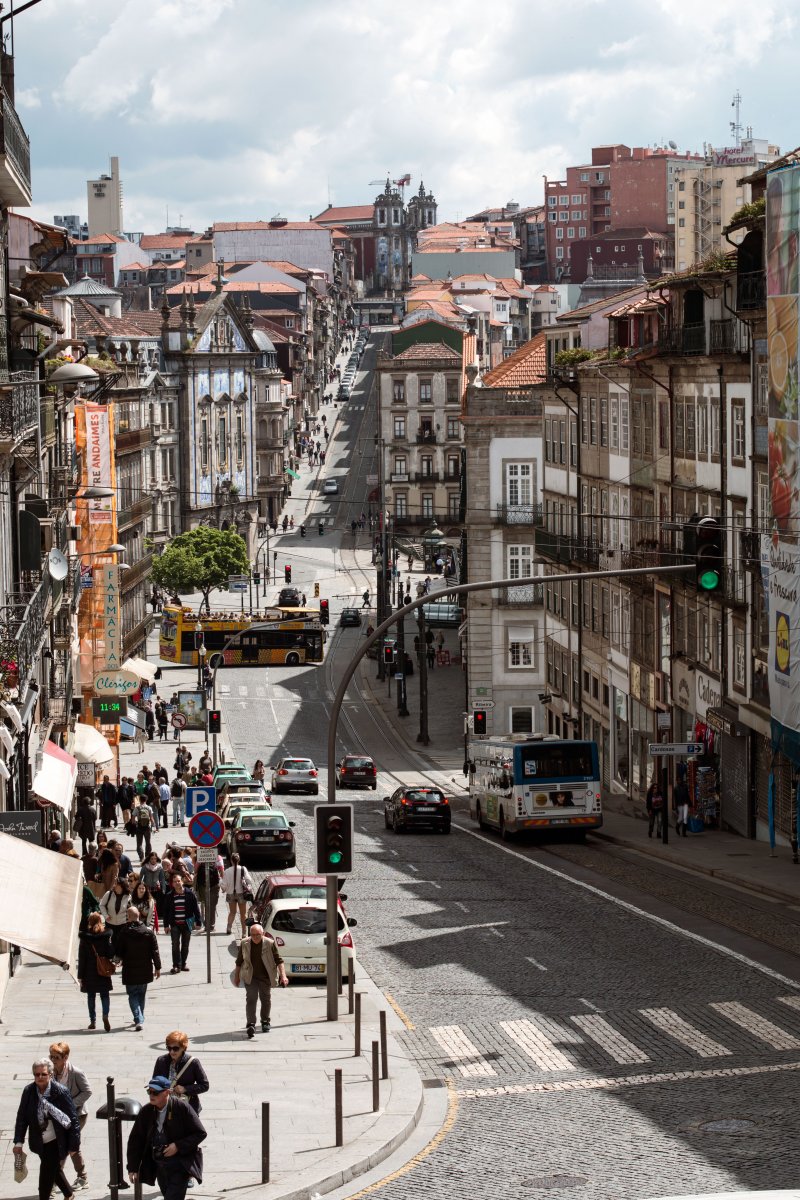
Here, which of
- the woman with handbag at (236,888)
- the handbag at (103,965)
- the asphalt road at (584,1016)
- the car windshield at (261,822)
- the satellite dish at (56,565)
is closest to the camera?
the asphalt road at (584,1016)

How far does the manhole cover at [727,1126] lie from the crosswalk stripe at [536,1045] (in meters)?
3.05

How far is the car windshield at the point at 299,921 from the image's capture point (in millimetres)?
27703

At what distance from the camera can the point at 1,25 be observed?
103ft

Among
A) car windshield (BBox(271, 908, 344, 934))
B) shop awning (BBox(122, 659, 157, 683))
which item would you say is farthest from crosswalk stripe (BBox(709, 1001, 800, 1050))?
shop awning (BBox(122, 659, 157, 683))

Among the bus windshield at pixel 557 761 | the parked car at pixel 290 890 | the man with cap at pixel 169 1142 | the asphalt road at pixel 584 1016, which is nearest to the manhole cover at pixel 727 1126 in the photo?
the asphalt road at pixel 584 1016

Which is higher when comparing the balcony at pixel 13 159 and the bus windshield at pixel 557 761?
the balcony at pixel 13 159

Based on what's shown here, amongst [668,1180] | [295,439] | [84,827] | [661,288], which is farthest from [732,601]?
[295,439]

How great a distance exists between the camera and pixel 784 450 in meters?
42.4

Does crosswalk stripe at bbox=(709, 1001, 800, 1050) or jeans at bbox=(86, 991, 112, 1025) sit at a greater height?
jeans at bbox=(86, 991, 112, 1025)

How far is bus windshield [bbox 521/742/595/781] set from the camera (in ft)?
149

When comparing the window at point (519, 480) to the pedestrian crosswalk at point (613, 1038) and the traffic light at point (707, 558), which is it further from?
the pedestrian crosswalk at point (613, 1038)

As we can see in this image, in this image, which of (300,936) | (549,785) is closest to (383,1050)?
(300,936)

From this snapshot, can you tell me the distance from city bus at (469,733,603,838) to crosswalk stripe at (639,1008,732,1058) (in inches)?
837

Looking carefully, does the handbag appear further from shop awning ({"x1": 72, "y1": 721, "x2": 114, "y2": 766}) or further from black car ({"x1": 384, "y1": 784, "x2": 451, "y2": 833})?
black car ({"x1": 384, "y1": 784, "x2": 451, "y2": 833})
